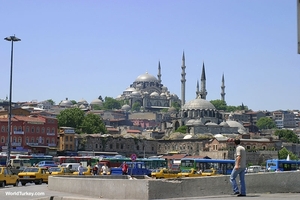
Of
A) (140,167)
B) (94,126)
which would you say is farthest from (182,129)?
(140,167)

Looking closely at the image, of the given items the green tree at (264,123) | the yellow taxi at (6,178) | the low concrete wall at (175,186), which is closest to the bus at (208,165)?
the yellow taxi at (6,178)

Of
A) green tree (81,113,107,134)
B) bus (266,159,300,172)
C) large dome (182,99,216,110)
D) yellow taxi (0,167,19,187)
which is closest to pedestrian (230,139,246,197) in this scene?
yellow taxi (0,167,19,187)

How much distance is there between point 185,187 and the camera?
43.2 feet

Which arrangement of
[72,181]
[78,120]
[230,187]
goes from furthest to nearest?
[78,120] → [72,181] → [230,187]

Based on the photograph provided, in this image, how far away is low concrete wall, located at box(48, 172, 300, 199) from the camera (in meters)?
12.6

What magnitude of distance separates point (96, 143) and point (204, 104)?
4201cm

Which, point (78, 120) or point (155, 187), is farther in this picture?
point (78, 120)

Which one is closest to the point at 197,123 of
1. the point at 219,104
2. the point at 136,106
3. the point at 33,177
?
the point at 219,104

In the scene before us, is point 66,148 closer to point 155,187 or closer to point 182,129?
point 182,129

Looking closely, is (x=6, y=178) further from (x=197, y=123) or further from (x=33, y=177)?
(x=197, y=123)

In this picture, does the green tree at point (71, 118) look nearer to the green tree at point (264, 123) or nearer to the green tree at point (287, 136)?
the green tree at point (287, 136)

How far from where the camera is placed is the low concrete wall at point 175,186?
12620 millimetres

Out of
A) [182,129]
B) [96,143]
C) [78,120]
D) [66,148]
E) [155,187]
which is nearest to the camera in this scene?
[155,187]

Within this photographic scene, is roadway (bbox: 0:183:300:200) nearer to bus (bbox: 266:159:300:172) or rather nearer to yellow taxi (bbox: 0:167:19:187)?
yellow taxi (bbox: 0:167:19:187)
